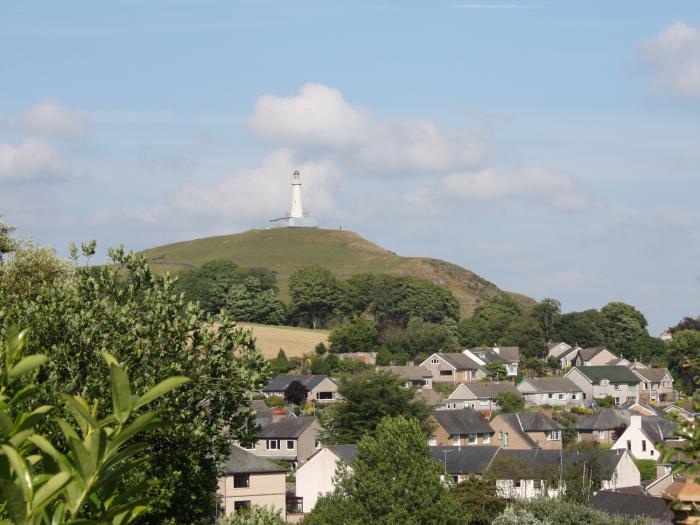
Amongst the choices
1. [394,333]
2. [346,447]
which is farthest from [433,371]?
[346,447]

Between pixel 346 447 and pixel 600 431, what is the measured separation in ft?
111

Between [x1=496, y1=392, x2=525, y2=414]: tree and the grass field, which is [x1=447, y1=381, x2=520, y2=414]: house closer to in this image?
[x1=496, y1=392, x2=525, y2=414]: tree

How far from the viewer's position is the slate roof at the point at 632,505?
4836 cm

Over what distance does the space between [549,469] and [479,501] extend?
1088 cm

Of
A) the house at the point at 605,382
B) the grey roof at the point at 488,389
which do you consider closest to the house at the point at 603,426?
the grey roof at the point at 488,389

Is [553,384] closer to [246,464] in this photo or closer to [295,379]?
[295,379]

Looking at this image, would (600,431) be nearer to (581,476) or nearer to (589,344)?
(581,476)

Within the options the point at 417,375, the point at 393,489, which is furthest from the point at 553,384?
the point at 393,489

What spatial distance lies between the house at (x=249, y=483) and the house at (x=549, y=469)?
13.7m

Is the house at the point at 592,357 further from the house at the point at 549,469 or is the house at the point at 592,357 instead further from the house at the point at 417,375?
the house at the point at 549,469

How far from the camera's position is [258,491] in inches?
2222

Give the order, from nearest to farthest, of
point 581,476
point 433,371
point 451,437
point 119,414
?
point 119,414, point 581,476, point 451,437, point 433,371

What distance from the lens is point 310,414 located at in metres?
95.5

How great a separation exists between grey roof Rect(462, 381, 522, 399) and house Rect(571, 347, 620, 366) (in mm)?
30208
